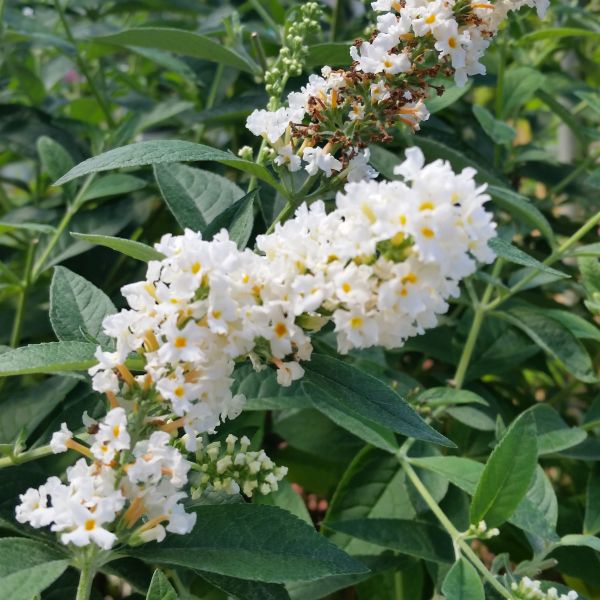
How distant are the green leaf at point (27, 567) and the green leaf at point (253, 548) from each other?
0.22 feet

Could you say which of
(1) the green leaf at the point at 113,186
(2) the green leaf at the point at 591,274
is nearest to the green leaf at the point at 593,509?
(2) the green leaf at the point at 591,274

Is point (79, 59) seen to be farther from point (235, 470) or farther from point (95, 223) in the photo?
point (235, 470)

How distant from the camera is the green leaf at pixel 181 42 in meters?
1.20

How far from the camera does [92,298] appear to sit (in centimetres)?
89

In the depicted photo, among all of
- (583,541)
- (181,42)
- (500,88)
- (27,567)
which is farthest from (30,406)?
(500,88)

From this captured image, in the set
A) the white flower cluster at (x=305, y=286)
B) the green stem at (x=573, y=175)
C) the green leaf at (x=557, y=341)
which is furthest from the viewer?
the green stem at (x=573, y=175)

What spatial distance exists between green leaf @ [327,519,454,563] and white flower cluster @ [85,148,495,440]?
1.18ft

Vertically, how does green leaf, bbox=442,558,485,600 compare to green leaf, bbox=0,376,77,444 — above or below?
above

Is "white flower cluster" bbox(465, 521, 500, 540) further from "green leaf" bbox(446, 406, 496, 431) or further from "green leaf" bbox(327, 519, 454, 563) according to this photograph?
"green leaf" bbox(446, 406, 496, 431)

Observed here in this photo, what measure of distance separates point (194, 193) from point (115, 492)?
1.49 feet

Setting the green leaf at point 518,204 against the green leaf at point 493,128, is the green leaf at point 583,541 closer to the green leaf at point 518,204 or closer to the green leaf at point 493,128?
the green leaf at point 518,204

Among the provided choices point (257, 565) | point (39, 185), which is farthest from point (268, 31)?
point (257, 565)

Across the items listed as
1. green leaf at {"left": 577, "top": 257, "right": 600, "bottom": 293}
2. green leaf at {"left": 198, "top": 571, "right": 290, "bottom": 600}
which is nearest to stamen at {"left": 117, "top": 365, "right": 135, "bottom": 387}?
green leaf at {"left": 198, "top": 571, "right": 290, "bottom": 600}

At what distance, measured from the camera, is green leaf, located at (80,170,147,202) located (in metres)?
1.24
